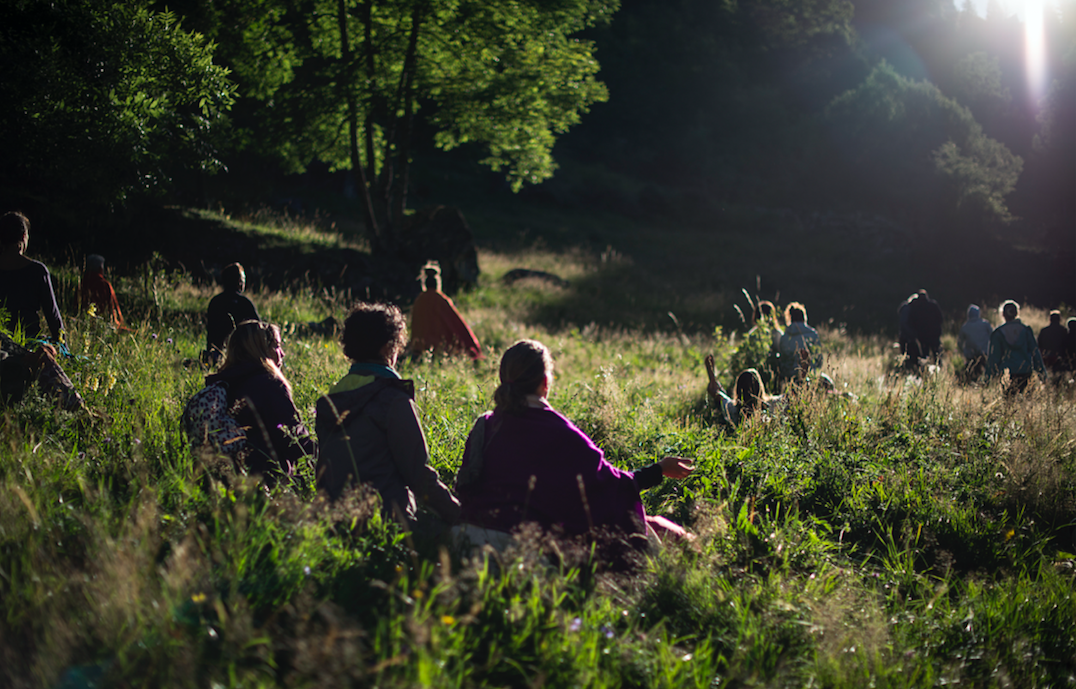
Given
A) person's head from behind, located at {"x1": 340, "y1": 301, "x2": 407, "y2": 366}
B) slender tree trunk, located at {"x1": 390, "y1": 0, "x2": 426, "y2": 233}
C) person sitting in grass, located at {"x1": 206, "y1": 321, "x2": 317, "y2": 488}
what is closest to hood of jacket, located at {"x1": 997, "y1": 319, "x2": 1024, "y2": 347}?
person's head from behind, located at {"x1": 340, "y1": 301, "x2": 407, "y2": 366}

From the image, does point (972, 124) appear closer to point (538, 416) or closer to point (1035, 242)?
point (1035, 242)

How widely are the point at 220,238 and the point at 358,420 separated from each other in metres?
10.0

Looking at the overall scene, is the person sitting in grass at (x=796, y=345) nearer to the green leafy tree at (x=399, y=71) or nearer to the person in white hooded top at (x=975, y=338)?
the person in white hooded top at (x=975, y=338)

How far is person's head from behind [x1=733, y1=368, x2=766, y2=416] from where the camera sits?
585 cm

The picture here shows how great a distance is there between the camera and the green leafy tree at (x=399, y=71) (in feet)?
42.1

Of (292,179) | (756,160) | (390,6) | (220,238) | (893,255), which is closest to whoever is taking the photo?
(220,238)

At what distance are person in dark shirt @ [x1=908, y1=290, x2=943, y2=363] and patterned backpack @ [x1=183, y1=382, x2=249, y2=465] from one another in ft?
39.5

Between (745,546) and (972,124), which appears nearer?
(745,546)

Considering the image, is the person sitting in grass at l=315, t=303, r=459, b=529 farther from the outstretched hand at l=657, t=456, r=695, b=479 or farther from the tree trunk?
the tree trunk

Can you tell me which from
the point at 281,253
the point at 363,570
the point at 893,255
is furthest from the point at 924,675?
the point at 893,255

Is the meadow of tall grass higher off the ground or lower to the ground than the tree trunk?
lower

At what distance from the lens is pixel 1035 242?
1298 inches

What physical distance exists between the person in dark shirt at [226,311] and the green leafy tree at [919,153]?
123 ft

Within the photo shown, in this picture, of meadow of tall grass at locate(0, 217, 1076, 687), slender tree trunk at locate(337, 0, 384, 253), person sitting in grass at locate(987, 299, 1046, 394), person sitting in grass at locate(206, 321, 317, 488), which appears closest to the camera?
meadow of tall grass at locate(0, 217, 1076, 687)
